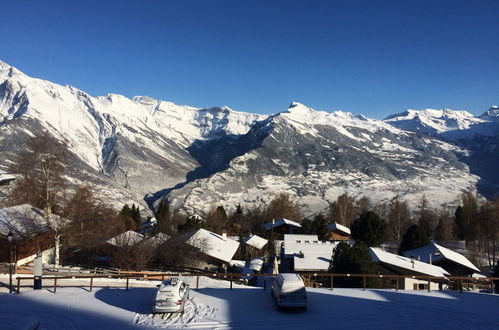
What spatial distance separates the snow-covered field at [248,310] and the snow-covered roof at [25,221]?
29.4 feet

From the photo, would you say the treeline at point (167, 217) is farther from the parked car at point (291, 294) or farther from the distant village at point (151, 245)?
the parked car at point (291, 294)

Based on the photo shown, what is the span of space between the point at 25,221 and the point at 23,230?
65 centimetres

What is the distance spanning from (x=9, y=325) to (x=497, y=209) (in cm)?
6191

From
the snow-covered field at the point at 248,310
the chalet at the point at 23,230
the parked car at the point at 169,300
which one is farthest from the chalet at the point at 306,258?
the parked car at the point at 169,300

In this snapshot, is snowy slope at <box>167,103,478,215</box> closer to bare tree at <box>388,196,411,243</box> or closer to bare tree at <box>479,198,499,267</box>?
bare tree at <box>388,196,411,243</box>

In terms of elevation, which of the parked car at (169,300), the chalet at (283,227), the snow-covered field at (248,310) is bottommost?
the snow-covered field at (248,310)

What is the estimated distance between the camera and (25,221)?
86.3 feet

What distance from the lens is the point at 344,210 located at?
85.7 metres

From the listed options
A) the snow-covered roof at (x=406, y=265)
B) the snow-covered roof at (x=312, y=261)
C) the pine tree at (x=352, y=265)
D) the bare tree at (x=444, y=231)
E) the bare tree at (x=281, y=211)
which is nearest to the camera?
the pine tree at (x=352, y=265)

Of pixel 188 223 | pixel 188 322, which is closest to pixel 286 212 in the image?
pixel 188 223

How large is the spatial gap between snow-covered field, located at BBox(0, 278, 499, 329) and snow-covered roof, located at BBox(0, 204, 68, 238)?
8.96 m

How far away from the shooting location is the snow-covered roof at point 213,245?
37219mm

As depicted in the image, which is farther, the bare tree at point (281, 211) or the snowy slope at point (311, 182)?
the snowy slope at point (311, 182)

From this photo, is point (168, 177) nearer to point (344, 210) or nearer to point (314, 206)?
point (314, 206)
